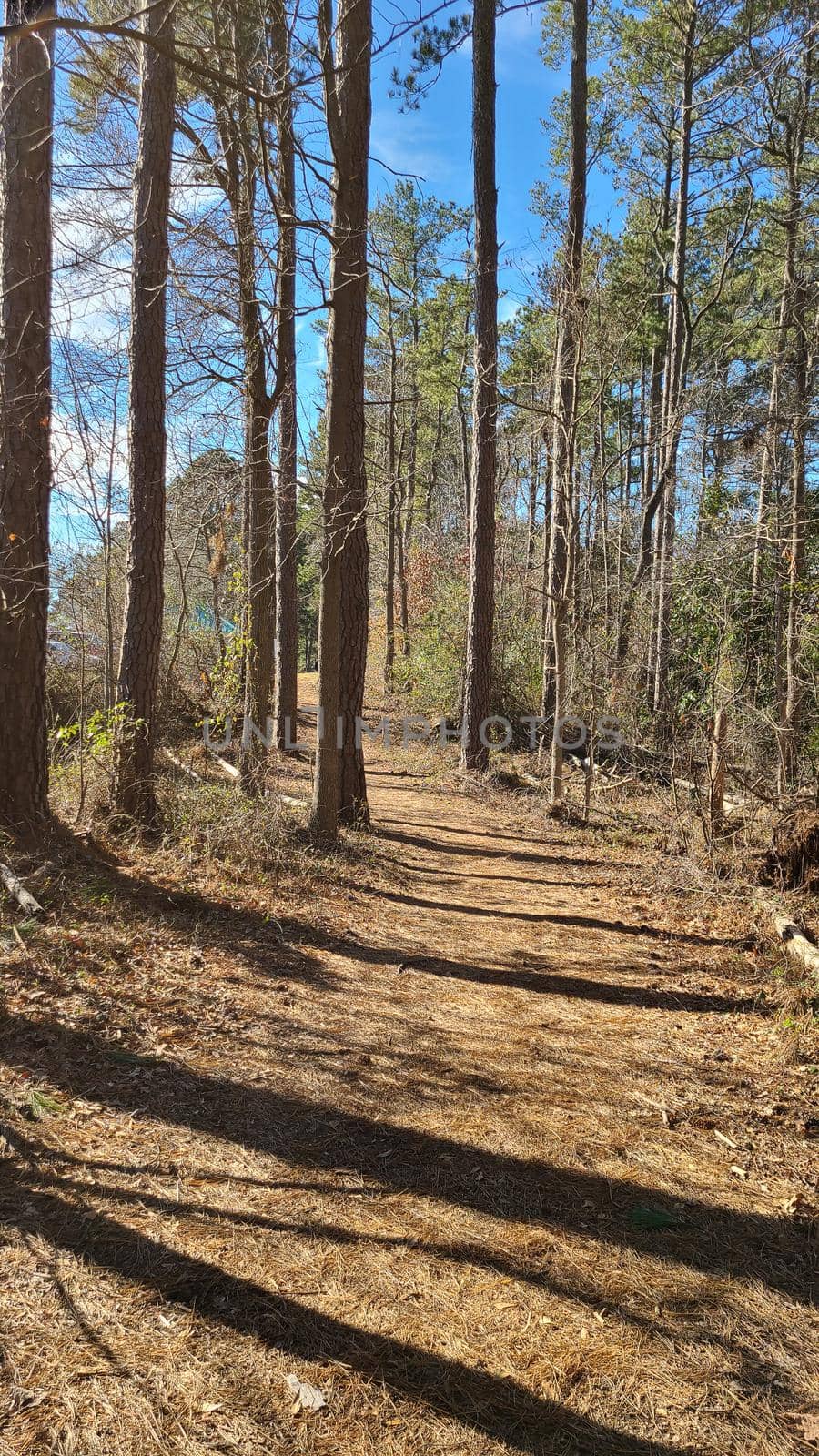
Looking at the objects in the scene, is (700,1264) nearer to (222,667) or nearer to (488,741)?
(222,667)

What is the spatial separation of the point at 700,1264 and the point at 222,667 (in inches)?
266

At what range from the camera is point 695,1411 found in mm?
2152

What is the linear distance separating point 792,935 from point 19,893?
4.83 meters

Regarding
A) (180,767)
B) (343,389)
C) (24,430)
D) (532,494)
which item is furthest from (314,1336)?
(532,494)

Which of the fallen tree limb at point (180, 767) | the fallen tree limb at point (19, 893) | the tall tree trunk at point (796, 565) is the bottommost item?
the fallen tree limb at point (19, 893)

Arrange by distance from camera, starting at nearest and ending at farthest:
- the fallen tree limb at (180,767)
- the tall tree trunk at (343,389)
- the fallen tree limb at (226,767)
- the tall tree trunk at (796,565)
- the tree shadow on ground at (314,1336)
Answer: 1. the tree shadow on ground at (314,1336)
2. the tall tree trunk at (343,389)
3. the tall tree trunk at (796,565)
4. the fallen tree limb at (180,767)
5. the fallen tree limb at (226,767)

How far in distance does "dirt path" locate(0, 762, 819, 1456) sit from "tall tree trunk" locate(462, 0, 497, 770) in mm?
6459

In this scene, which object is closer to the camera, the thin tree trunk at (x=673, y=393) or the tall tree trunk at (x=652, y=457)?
the thin tree trunk at (x=673, y=393)

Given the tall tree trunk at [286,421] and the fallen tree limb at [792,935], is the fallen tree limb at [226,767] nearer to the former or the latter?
the tall tree trunk at [286,421]

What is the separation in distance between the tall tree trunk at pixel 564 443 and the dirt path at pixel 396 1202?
454 cm

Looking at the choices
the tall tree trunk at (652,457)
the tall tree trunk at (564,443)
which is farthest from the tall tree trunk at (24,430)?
the tall tree trunk at (652,457)

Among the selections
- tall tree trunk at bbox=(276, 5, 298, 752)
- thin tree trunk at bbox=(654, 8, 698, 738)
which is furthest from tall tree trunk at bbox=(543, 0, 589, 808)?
tall tree trunk at bbox=(276, 5, 298, 752)

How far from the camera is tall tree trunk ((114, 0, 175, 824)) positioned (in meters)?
6.54

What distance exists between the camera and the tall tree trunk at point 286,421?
5.68 meters
